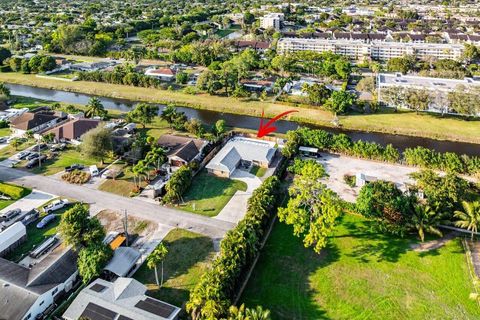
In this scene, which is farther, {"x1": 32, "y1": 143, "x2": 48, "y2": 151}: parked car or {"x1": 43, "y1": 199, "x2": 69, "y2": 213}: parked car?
{"x1": 32, "y1": 143, "x2": 48, "y2": 151}: parked car

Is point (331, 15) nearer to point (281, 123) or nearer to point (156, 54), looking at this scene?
point (156, 54)

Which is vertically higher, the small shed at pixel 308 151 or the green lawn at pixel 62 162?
the small shed at pixel 308 151

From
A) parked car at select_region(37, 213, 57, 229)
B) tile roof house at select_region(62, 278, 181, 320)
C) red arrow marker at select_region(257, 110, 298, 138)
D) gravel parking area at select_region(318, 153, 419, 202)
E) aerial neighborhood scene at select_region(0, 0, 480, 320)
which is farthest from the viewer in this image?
red arrow marker at select_region(257, 110, 298, 138)

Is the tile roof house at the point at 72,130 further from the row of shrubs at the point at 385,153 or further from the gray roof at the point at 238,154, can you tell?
the row of shrubs at the point at 385,153

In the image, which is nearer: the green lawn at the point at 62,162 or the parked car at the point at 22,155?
the green lawn at the point at 62,162

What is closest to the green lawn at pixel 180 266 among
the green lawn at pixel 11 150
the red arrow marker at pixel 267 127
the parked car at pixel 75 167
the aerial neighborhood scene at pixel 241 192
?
the aerial neighborhood scene at pixel 241 192

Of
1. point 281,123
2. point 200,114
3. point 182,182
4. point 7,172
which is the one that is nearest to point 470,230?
point 182,182

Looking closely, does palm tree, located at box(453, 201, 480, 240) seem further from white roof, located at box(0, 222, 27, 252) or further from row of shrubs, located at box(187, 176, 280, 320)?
white roof, located at box(0, 222, 27, 252)

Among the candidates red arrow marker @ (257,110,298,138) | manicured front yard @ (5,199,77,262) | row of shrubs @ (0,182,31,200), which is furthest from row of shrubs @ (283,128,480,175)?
row of shrubs @ (0,182,31,200)
